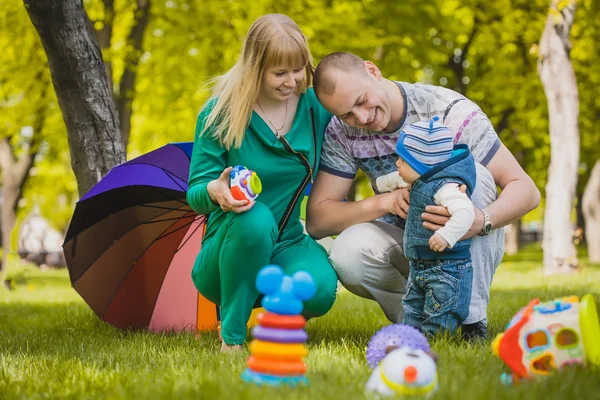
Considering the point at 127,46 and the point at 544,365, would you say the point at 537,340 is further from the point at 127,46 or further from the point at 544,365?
the point at 127,46

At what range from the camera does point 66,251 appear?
176 inches

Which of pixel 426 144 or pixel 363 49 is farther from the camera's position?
pixel 363 49

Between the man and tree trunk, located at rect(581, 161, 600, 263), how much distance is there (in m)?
12.3

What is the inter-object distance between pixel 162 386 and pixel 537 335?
1.32 m

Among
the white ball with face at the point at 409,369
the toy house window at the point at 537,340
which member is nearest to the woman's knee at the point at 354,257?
the toy house window at the point at 537,340

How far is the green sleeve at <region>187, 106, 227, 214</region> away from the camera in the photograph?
349 centimetres

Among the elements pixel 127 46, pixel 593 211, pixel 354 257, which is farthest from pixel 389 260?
pixel 593 211

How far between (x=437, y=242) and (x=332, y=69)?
1.01 metres

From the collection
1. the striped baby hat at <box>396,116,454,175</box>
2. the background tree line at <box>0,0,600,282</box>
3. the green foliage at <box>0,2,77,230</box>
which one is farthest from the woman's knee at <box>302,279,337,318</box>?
the green foliage at <box>0,2,77,230</box>

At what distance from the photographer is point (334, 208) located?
386cm

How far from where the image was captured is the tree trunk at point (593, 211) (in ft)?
49.5

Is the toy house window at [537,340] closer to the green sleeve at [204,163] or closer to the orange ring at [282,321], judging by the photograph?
the orange ring at [282,321]

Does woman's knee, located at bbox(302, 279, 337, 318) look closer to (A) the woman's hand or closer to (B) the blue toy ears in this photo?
(A) the woman's hand

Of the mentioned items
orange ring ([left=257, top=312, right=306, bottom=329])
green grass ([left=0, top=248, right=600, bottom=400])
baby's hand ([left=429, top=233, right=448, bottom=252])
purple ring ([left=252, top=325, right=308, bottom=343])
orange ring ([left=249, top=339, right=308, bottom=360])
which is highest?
baby's hand ([left=429, top=233, right=448, bottom=252])
